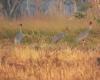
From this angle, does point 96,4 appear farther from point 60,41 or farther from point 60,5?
point 60,41

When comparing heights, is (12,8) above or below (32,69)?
below

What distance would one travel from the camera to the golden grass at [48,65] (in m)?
7.54

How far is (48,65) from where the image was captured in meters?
8.30

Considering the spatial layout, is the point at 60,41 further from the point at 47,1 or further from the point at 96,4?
the point at 47,1

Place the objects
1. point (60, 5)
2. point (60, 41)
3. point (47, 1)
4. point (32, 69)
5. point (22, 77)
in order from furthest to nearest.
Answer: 1. point (47, 1)
2. point (60, 5)
3. point (60, 41)
4. point (32, 69)
5. point (22, 77)

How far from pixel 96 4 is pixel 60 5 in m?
2.21

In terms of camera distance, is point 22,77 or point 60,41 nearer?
point 22,77

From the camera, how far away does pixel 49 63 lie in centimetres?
853

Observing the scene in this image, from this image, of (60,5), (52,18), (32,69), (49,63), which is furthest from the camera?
(60,5)

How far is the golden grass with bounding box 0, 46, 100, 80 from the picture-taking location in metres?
7.54

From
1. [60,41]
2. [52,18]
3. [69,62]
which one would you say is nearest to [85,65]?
[69,62]

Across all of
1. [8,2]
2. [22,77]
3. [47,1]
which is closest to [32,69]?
[22,77]

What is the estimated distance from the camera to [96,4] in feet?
64.5

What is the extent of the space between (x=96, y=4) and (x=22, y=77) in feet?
41.5
